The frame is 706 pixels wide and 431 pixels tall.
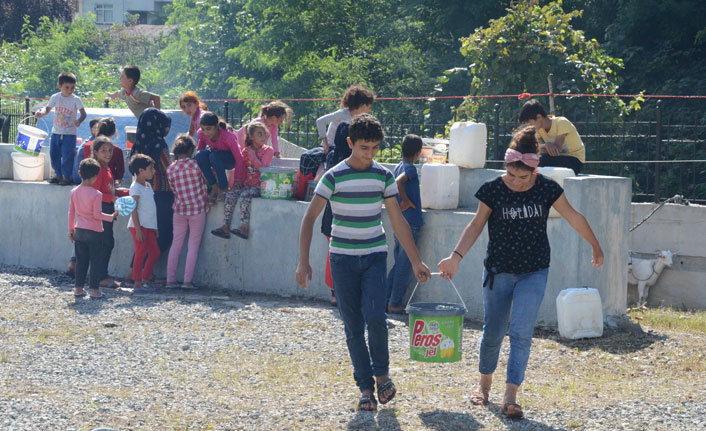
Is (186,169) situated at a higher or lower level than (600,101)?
lower

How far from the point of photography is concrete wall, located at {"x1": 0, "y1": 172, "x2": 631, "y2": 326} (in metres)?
8.74

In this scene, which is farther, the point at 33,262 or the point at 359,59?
the point at 359,59

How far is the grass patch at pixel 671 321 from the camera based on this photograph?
30.5 ft

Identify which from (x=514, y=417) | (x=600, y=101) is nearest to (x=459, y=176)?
(x=514, y=417)

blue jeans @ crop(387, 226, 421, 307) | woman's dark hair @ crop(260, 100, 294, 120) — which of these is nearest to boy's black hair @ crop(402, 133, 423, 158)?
blue jeans @ crop(387, 226, 421, 307)

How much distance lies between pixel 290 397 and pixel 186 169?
493cm

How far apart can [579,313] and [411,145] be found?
2104mm

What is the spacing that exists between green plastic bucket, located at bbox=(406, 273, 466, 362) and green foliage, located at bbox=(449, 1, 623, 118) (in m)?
9.06

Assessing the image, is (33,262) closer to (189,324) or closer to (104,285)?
(104,285)

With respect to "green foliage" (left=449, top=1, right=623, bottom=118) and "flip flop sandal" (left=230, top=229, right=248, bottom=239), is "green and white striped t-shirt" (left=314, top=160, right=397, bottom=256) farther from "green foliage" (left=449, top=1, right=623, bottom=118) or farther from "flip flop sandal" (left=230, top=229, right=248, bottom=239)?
"green foliage" (left=449, top=1, right=623, bottom=118)

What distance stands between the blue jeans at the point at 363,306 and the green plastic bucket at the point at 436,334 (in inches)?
9.7

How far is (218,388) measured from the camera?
22.1 ft

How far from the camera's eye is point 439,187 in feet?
31.6

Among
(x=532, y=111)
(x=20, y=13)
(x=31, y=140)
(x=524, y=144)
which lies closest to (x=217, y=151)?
(x=532, y=111)
